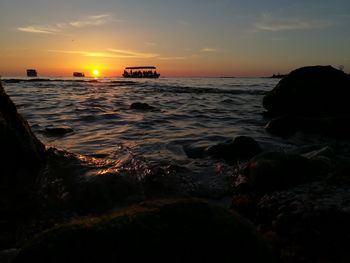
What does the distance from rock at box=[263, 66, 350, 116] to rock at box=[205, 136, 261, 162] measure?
6.85 m

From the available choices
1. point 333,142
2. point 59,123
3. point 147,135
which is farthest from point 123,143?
point 333,142

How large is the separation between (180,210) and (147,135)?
278 inches

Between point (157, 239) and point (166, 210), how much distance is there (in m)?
0.27

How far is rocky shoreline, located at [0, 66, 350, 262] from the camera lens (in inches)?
89.9

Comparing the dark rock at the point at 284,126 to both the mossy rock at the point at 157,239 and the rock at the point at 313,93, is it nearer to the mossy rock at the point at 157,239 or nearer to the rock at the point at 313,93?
the rock at the point at 313,93

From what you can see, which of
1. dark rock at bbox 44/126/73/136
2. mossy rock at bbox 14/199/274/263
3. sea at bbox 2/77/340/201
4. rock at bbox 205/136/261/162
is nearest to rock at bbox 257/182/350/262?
mossy rock at bbox 14/199/274/263

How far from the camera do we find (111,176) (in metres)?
5.41

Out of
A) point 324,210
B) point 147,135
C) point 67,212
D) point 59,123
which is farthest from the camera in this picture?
point 59,123

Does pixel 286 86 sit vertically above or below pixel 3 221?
above

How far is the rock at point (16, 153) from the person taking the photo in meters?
5.05

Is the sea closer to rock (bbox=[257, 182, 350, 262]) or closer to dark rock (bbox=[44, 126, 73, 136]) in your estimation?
dark rock (bbox=[44, 126, 73, 136])

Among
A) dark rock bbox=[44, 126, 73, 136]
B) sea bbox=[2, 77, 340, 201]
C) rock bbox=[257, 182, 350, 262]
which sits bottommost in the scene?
sea bbox=[2, 77, 340, 201]

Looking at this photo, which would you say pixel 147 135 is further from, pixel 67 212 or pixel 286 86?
pixel 286 86

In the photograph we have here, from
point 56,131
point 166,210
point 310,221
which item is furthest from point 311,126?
point 166,210
